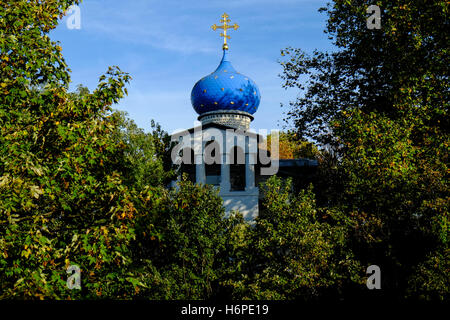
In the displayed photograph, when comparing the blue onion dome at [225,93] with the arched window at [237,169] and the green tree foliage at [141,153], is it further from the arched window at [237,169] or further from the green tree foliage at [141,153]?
the green tree foliage at [141,153]

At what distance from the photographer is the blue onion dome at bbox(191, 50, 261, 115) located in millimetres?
30297

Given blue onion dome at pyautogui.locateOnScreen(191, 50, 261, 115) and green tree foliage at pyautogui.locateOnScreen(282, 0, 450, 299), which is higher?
blue onion dome at pyautogui.locateOnScreen(191, 50, 261, 115)

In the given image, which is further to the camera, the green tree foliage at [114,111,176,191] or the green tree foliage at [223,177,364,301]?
the green tree foliage at [114,111,176,191]

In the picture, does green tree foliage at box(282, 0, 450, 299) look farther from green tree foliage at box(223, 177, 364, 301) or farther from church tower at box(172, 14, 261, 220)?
church tower at box(172, 14, 261, 220)

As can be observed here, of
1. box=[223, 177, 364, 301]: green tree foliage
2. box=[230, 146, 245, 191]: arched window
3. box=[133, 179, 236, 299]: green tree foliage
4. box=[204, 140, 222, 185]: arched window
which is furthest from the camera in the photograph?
box=[204, 140, 222, 185]: arched window

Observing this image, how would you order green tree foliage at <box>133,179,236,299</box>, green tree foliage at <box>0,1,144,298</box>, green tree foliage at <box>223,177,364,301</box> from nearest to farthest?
1. green tree foliage at <box>0,1,144,298</box>
2. green tree foliage at <box>223,177,364,301</box>
3. green tree foliage at <box>133,179,236,299</box>

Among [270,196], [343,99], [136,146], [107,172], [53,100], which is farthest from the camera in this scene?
[343,99]

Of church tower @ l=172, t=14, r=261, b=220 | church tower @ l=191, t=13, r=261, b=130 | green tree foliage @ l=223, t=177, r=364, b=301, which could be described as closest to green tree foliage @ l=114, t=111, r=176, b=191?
green tree foliage @ l=223, t=177, r=364, b=301

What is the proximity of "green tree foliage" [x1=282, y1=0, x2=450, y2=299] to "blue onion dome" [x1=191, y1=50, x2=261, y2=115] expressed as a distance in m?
10.5

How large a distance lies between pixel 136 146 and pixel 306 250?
6.71 meters

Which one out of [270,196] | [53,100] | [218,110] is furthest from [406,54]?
[218,110]

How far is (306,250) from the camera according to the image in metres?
12.7

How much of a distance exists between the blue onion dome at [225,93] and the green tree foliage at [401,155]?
34.6 feet
